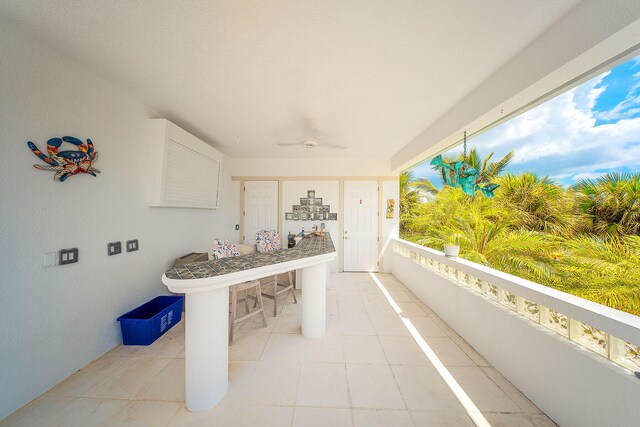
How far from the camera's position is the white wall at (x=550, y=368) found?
3.54ft

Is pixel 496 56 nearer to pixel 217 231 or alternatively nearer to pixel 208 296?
pixel 208 296

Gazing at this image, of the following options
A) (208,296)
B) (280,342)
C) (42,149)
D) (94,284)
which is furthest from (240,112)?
(280,342)

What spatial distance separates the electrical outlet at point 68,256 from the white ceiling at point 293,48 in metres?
1.64

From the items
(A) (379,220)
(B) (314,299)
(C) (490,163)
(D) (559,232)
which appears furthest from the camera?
(C) (490,163)

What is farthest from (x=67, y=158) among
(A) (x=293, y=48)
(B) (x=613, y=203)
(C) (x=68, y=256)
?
(B) (x=613, y=203)

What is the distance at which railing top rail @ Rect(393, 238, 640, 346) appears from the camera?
3.45 feet

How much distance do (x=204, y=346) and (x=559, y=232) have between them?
6.92 meters

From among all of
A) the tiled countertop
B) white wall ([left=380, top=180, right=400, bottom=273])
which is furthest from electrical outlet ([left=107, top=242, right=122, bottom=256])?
white wall ([left=380, top=180, right=400, bottom=273])

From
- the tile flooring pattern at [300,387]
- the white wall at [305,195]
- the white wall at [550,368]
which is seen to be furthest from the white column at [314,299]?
the white wall at [305,195]

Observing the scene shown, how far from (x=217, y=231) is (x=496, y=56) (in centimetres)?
462

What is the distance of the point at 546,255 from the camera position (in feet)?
10.2

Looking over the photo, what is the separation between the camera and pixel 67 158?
65.2 inches

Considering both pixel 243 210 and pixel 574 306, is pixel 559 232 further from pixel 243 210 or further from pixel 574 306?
pixel 243 210

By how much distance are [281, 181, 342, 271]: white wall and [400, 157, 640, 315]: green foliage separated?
201cm
